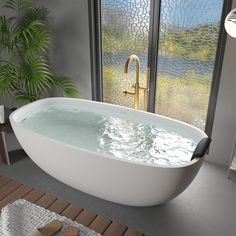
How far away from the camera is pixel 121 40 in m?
2.78

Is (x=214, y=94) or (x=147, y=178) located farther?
(x=214, y=94)

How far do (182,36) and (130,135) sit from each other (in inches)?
40.6

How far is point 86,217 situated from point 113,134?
0.74 m

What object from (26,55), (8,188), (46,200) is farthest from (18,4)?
(46,200)

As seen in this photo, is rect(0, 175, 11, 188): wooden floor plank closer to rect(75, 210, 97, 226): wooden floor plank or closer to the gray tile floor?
the gray tile floor

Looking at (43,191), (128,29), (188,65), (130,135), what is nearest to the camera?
(43,191)

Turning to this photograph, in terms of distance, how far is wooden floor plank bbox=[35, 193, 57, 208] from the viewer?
2.02 metres

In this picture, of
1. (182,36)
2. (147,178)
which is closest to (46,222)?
(147,178)

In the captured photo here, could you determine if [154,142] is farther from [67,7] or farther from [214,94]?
[67,7]

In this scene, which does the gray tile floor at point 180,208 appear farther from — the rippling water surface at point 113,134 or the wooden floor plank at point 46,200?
the rippling water surface at point 113,134

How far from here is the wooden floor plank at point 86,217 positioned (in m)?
1.87

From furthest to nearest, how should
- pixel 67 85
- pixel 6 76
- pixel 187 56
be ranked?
pixel 67 85
pixel 6 76
pixel 187 56

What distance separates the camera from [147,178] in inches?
66.4

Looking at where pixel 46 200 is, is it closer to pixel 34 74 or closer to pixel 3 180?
pixel 3 180
